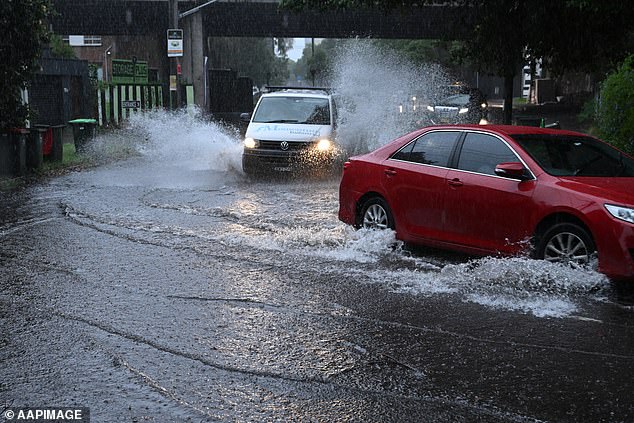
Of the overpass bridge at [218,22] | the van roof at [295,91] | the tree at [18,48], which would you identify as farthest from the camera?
the overpass bridge at [218,22]

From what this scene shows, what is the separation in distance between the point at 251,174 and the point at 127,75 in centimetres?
1550

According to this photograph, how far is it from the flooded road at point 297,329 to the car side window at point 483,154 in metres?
1.05

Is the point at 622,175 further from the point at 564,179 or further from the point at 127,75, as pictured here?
the point at 127,75

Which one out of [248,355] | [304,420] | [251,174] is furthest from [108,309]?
[251,174]

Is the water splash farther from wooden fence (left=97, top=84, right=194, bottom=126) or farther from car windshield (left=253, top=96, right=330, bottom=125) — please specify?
car windshield (left=253, top=96, right=330, bottom=125)

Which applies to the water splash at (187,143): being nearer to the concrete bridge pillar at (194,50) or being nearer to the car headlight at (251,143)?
the car headlight at (251,143)

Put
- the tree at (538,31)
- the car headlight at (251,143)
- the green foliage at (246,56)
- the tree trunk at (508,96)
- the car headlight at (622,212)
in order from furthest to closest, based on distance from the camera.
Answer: the green foliage at (246,56) < the car headlight at (251,143) < the tree trunk at (508,96) < the tree at (538,31) < the car headlight at (622,212)

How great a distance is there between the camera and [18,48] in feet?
53.4

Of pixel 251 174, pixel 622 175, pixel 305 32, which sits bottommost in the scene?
pixel 251 174

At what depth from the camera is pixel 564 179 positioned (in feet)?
24.4

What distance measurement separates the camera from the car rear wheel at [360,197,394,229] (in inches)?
364

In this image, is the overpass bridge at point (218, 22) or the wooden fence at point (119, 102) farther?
the overpass bridge at point (218, 22)

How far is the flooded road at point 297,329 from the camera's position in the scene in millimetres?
4703

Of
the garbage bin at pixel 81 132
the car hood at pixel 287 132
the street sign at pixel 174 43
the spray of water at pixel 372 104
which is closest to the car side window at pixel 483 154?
the car hood at pixel 287 132
